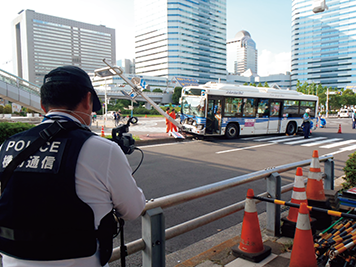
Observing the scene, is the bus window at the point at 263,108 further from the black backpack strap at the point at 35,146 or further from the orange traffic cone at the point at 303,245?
the black backpack strap at the point at 35,146

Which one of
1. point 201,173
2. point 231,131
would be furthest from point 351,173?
point 231,131

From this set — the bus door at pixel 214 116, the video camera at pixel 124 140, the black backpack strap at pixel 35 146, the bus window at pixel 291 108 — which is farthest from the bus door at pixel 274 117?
the black backpack strap at pixel 35 146

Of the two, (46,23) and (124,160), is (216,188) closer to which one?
(124,160)

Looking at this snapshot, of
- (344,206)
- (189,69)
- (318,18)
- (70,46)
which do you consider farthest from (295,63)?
(344,206)

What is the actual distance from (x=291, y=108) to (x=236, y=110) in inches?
207

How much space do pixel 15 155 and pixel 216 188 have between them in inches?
81.3

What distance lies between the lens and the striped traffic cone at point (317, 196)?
3.81 metres

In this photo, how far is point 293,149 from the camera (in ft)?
41.1

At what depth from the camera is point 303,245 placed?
2738 millimetres

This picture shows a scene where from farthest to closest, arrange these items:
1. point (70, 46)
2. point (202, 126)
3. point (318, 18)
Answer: point (70, 46)
point (318, 18)
point (202, 126)

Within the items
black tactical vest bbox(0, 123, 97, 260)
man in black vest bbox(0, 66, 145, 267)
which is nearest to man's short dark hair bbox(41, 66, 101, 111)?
man in black vest bbox(0, 66, 145, 267)

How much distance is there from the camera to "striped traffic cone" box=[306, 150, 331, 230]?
12.5 feet

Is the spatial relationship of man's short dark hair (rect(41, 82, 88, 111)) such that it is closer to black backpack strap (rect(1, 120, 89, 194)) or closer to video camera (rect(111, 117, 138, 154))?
black backpack strap (rect(1, 120, 89, 194))

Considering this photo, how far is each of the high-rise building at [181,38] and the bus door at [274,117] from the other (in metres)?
134
